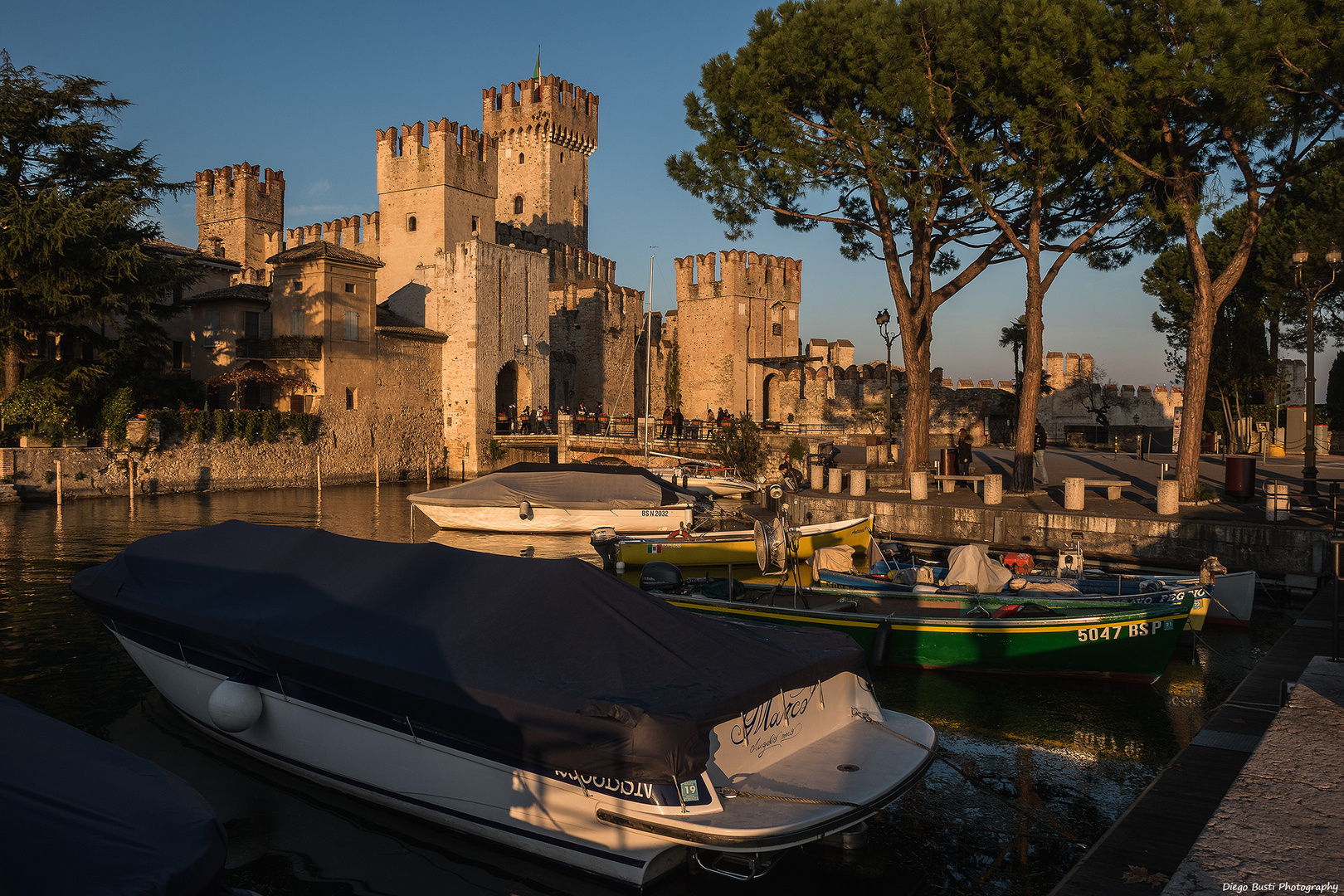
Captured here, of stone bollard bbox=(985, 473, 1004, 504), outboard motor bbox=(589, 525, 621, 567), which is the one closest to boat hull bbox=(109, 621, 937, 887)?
outboard motor bbox=(589, 525, 621, 567)

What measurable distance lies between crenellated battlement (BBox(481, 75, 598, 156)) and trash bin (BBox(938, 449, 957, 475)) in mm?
36518

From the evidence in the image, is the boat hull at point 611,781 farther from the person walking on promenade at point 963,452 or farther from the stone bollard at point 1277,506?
the person walking on promenade at point 963,452

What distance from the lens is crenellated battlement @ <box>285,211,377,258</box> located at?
43594 millimetres

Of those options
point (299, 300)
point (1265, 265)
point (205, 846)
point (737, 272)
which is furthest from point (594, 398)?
point (205, 846)

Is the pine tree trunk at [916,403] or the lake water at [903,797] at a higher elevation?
the pine tree trunk at [916,403]

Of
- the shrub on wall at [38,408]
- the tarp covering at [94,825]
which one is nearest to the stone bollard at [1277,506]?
the tarp covering at [94,825]

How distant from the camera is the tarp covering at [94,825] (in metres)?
2.72

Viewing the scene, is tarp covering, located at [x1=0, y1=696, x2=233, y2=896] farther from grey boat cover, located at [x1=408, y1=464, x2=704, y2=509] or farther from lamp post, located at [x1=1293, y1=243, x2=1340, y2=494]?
grey boat cover, located at [x1=408, y1=464, x2=704, y2=509]

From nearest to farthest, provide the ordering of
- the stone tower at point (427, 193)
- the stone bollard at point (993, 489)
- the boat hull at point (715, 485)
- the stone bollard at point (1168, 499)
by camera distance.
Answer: the stone bollard at point (1168, 499), the stone bollard at point (993, 489), the boat hull at point (715, 485), the stone tower at point (427, 193)

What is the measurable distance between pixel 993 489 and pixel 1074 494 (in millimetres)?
1435

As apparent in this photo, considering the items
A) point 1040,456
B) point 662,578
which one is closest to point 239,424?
point 662,578

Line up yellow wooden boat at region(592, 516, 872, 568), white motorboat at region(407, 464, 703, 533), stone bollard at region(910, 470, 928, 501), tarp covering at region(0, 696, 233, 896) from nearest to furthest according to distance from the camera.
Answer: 1. tarp covering at region(0, 696, 233, 896)
2. yellow wooden boat at region(592, 516, 872, 568)
3. stone bollard at region(910, 470, 928, 501)
4. white motorboat at region(407, 464, 703, 533)

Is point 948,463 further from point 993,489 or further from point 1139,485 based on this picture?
point 1139,485

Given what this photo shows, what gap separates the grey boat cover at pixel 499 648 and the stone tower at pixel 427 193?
35675 millimetres
